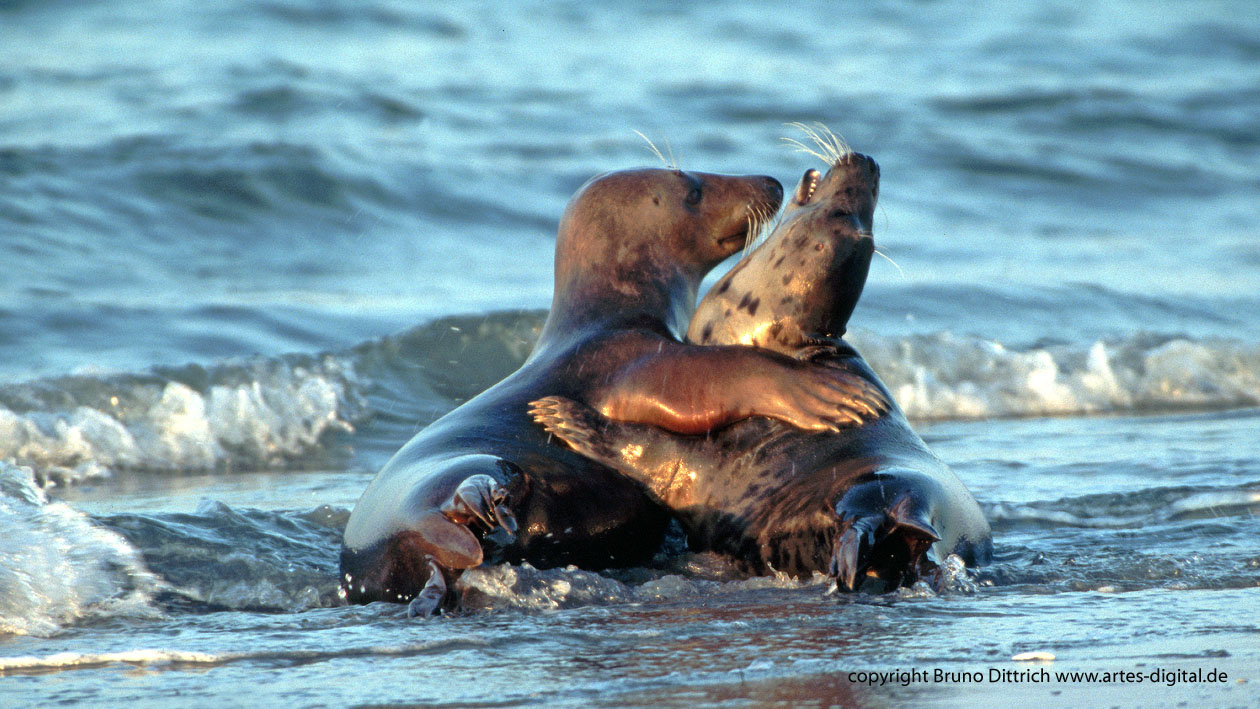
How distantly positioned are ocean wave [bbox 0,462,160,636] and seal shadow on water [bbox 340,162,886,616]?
2.19ft

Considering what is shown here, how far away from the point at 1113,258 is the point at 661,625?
10.3 meters

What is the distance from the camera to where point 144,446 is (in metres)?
7.53

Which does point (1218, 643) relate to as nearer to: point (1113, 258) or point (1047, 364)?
point (1047, 364)

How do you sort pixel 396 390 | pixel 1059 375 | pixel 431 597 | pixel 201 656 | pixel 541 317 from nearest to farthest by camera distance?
pixel 201 656 < pixel 431 597 < pixel 396 390 < pixel 1059 375 < pixel 541 317

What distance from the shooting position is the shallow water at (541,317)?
3471 mm

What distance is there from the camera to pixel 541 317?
9719 mm

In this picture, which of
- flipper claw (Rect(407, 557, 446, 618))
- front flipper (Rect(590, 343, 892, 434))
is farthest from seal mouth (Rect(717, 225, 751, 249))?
flipper claw (Rect(407, 557, 446, 618))

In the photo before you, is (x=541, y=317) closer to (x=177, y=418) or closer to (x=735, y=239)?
(x=177, y=418)

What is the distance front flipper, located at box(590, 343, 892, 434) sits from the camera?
4328mm

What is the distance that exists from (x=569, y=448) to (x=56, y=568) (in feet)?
4.97

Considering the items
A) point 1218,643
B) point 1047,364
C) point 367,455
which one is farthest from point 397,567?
point 1047,364

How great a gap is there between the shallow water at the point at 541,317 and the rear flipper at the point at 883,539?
0.10m

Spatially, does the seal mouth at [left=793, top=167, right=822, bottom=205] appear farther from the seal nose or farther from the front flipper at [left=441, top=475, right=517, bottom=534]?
the front flipper at [left=441, top=475, right=517, bottom=534]

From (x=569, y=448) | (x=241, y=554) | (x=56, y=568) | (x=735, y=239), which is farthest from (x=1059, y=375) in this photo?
(x=56, y=568)
